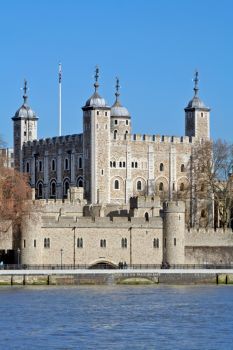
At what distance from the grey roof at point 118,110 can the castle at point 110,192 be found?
106 mm

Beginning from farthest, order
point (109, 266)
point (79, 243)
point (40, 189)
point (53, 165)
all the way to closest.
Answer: point (40, 189), point (53, 165), point (109, 266), point (79, 243)

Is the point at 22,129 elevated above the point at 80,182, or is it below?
above

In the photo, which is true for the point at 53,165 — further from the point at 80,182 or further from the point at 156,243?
the point at 156,243

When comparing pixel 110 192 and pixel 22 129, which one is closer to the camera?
pixel 110 192

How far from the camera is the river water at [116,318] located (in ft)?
165

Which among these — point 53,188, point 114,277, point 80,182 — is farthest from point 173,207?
point 53,188

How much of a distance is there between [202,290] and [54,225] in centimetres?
1318

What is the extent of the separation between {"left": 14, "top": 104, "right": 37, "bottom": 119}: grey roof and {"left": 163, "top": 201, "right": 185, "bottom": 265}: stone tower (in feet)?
127

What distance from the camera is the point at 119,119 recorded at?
4914 inches

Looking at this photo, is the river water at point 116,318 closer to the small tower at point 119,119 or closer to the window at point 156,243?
the window at point 156,243

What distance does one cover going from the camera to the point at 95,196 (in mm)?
112438

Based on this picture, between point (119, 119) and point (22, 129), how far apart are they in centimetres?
838

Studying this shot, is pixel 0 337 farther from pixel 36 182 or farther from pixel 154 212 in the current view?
pixel 36 182

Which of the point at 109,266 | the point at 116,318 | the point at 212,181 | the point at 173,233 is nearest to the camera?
the point at 116,318
